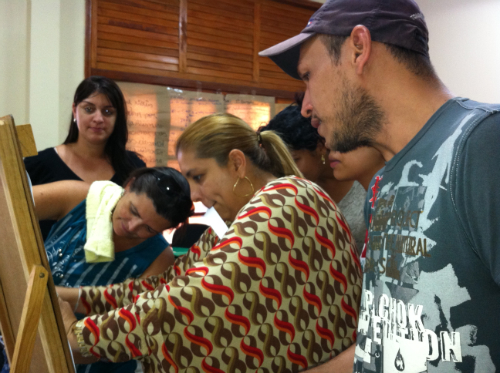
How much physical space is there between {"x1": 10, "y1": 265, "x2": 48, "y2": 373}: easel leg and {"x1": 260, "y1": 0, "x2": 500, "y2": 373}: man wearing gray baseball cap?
530mm

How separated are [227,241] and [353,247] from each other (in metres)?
0.33

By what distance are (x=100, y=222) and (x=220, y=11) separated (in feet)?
9.72

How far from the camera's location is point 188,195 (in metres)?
1.68

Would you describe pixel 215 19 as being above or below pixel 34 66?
above

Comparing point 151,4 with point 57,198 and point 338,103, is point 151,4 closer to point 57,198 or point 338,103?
point 57,198

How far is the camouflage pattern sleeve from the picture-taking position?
1468 mm

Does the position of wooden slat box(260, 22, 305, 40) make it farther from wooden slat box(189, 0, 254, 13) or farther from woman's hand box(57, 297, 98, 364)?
woman's hand box(57, 297, 98, 364)

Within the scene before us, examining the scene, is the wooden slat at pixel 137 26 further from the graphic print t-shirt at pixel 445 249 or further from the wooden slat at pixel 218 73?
the graphic print t-shirt at pixel 445 249

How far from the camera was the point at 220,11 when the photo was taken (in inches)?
159

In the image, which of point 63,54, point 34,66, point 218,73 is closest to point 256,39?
point 218,73

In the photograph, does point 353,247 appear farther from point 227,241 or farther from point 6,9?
point 6,9

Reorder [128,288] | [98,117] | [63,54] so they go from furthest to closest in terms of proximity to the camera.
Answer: [63,54], [98,117], [128,288]

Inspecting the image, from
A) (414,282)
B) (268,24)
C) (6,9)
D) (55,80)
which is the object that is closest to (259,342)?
(414,282)

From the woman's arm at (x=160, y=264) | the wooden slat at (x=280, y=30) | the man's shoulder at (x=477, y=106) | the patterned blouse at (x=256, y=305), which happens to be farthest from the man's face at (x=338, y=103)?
the wooden slat at (x=280, y=30)
